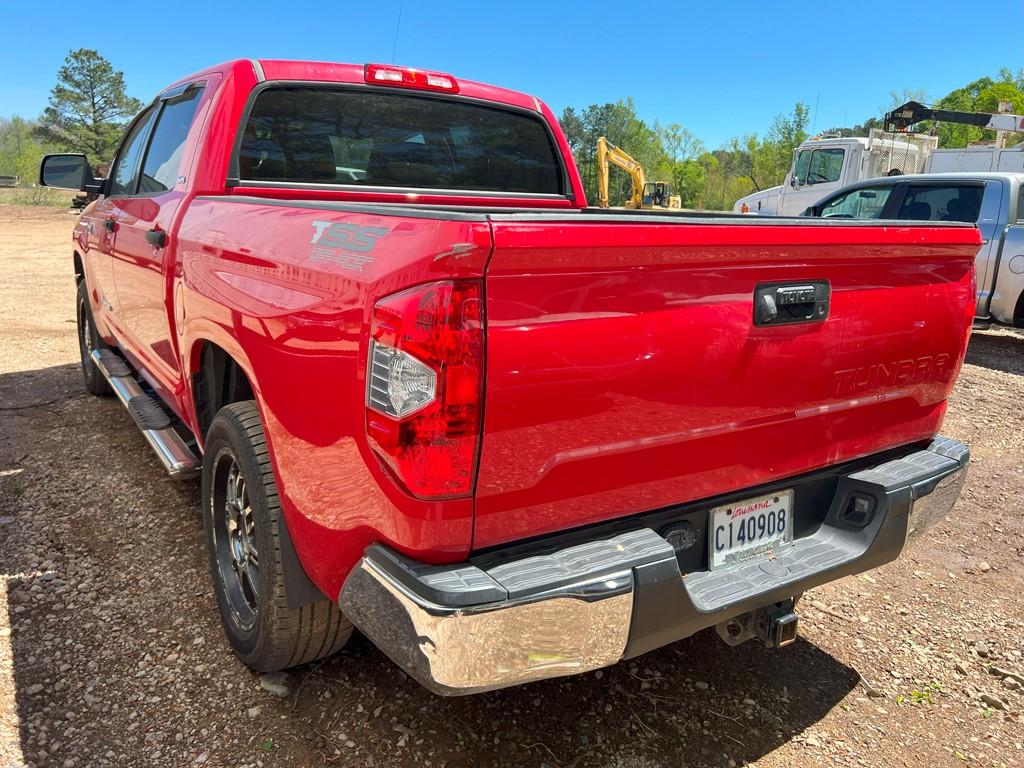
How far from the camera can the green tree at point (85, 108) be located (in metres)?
59.9

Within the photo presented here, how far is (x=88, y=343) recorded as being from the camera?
18.9ft

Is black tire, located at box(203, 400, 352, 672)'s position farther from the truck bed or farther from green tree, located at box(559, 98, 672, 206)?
green tree, located at box(559, 98, 672, 206)

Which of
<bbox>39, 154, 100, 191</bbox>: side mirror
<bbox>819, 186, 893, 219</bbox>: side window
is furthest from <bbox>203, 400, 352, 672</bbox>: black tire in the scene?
<bbox>819, 186, 893, 219</bbox>: side window

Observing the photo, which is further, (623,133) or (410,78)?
(623,133)

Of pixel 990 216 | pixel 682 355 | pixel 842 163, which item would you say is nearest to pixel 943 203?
pixel 990 216

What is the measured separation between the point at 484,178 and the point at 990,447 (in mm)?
4134

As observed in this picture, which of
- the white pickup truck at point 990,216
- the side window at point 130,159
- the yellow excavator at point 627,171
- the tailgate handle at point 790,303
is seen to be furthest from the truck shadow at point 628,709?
the yellow excavator at point 627,171

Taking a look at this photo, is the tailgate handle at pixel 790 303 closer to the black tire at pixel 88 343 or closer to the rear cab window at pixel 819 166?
the black tire at pixel 88 343

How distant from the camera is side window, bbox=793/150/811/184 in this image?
1706 centimetres

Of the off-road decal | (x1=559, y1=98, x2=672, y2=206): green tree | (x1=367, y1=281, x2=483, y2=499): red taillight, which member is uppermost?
(x1=559, y1=98, x2=672, y2=206): green tree

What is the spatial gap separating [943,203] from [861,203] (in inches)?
48.3

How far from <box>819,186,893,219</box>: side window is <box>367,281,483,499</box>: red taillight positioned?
957cm

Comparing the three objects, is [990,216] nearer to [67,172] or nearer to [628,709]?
[628,709]

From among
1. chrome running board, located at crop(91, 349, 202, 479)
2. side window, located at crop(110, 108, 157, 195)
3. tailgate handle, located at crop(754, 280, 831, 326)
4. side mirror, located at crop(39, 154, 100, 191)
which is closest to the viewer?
tailgate handle, located at crop(754, 280, 831, 326)
